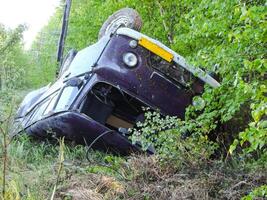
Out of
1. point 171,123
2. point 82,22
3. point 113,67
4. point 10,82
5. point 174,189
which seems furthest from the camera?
point 82,22

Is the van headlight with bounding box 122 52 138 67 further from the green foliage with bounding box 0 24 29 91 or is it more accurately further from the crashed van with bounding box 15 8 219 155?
the green foliage with bounding box 0 24 29 91

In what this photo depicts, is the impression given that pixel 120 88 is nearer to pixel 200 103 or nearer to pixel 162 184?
pixel 200 103

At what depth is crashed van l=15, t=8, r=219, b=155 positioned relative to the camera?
533cm

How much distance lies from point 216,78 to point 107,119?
1.44 m

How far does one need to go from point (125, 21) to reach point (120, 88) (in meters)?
2.10

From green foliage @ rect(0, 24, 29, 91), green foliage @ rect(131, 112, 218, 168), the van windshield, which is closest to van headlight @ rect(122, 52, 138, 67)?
the van windshield

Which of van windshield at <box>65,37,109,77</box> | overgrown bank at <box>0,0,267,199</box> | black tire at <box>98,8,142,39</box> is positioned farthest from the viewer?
black tire at <box>98,8,142,39</box>

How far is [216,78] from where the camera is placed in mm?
5988

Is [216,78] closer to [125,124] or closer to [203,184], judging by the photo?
[125,124]

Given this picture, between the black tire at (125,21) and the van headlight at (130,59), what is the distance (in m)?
1.36

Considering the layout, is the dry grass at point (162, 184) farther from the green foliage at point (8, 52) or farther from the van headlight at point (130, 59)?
the green foliage at point (8, 52)

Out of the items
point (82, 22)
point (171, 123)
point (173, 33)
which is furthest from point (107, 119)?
point (82, 22)

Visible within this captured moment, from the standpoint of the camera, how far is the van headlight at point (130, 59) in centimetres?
548

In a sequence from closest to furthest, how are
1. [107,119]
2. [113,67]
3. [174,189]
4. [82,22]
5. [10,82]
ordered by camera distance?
[174,189] < [113,67] < [107,119] < [10,82] < [82,22]
